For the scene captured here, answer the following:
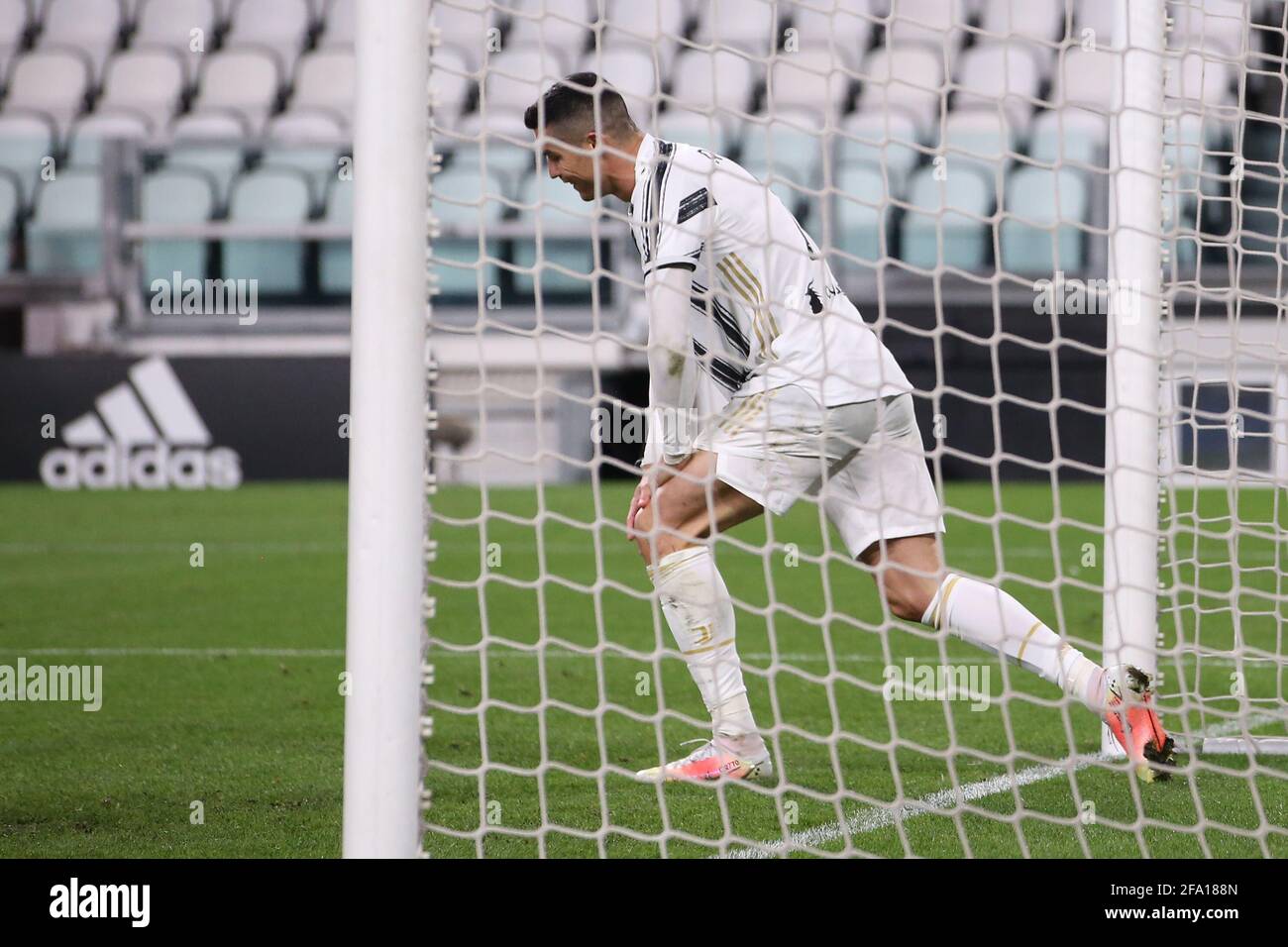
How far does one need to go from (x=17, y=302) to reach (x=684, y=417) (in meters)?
12.4

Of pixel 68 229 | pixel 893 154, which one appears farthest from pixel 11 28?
pixel 893 154

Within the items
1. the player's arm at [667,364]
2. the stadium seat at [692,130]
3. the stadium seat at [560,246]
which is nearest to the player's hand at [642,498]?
the player's arm at [667,364]

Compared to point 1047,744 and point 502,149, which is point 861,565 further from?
point 502,149

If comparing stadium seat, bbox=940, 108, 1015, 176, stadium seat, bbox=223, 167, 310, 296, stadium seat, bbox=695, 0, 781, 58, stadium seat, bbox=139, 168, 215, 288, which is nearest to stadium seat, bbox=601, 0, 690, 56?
stadium seat, bbox=695, 0, 781, 58

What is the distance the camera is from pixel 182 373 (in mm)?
12055

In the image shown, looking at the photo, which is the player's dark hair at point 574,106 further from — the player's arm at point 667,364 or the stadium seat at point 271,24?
the stadium seat at point 271,24

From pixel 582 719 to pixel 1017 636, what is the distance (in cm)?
143

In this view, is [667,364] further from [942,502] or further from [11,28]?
[11,28]

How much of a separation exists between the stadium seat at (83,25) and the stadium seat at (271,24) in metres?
1.38

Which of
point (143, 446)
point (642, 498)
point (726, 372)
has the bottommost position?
point (642, 498)

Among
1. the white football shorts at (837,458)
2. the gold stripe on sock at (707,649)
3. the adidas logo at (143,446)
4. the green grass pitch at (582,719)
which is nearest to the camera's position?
the green grass pitch at (582,719)

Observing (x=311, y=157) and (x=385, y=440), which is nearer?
(x=385, y=440)

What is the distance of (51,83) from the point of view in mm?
16875

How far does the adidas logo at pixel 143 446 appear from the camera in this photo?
12.0 m
